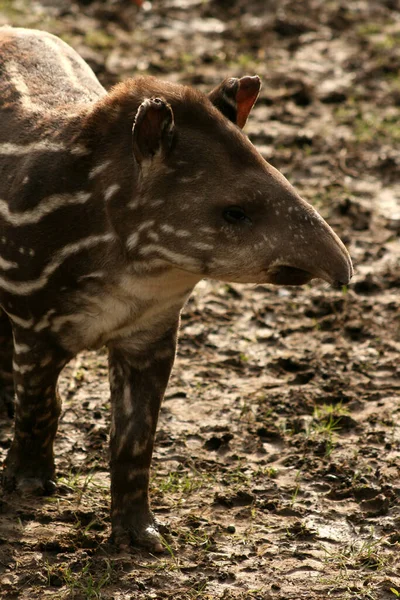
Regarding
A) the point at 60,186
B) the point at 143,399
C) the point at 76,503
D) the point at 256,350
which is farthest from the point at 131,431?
the point at 256,350

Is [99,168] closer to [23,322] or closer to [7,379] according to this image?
[23,322]

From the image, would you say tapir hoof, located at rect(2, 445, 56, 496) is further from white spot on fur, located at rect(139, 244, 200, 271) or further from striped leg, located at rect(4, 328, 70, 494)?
white spot on fur, located at rect(139, 244, 200, 271)

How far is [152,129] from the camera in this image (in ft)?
16.3

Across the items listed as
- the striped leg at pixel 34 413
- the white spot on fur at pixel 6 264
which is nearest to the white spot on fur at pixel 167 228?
the white spot on fur at pixel 6 264

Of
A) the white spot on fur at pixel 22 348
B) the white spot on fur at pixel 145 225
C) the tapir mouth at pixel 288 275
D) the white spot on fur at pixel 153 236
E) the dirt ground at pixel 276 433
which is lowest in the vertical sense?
the dirt ground at pixel 276 433

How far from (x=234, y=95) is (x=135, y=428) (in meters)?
1.57

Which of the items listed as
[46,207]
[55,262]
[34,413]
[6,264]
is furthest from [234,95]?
[34,413]

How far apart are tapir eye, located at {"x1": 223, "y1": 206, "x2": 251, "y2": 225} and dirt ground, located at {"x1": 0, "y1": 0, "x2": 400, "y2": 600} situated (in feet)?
5.26

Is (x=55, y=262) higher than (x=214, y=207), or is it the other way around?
(x=214, y=207)

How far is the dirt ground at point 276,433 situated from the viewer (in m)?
5.47

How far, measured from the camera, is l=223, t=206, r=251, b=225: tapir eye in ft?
16.4

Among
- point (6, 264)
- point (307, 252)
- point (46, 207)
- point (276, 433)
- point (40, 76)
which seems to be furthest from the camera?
point (276, 433)

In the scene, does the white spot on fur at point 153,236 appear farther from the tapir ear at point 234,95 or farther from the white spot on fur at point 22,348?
the white spot on fur at point 22,348

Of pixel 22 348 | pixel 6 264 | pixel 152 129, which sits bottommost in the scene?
pixel 22 348
